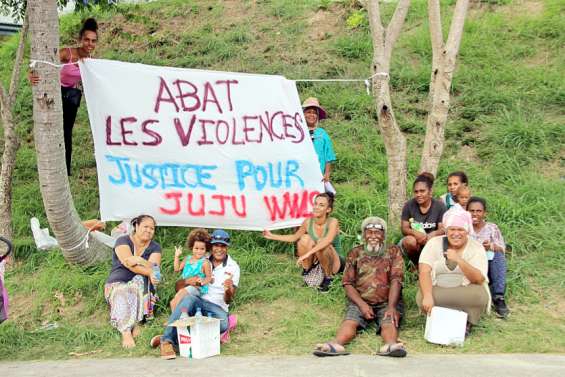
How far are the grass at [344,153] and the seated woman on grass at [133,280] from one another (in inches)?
5.9

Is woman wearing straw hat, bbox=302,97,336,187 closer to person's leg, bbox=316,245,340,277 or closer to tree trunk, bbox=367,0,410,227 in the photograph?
tree trunk, bbox=367,0,410,227

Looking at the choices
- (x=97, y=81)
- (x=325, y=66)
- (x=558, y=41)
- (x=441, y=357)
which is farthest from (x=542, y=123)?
(x=97, y=81)

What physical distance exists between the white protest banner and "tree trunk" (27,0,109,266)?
374 mm

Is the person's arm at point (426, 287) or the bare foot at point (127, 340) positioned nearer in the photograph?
the person's arm at point (426, 287)

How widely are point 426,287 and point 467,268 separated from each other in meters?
0.32

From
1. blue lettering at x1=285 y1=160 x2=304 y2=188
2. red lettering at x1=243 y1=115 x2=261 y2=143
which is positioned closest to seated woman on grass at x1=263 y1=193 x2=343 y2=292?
blue lettering at x1=285 y1=160 x2=304 y2=188

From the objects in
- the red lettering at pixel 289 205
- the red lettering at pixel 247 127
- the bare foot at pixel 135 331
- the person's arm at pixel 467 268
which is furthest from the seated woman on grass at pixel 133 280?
the person's arm at pixel 467 268

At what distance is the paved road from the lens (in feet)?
14.2

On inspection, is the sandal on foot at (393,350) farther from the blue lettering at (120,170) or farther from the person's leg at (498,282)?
Result: the blue lettering at (120,170)

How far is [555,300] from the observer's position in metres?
5.57

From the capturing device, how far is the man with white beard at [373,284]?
5055 mm

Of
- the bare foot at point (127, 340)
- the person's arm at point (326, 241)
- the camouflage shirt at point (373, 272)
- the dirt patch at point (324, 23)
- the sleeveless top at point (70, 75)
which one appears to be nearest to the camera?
the bare foot at point (127, 340)

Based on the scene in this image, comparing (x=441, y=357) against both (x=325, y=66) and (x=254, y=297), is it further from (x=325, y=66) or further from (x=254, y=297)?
(x=325, y=66)

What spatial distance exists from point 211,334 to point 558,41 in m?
6.94
